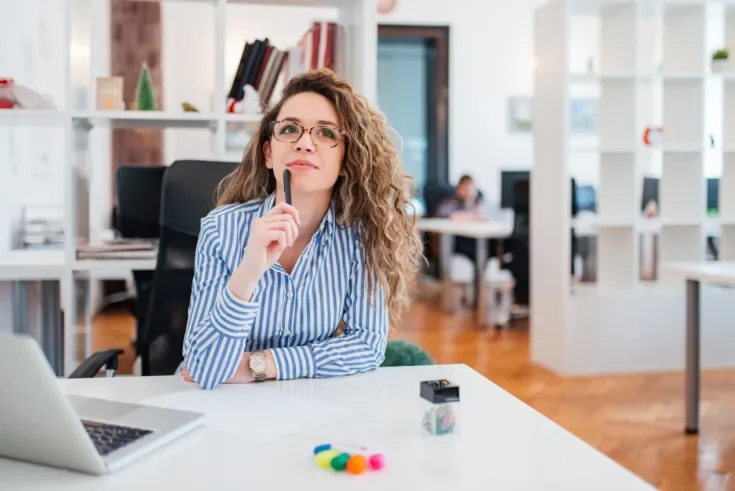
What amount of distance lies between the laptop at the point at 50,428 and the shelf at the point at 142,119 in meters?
1.89

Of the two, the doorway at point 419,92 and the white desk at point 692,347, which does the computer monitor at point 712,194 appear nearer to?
the doorway at point 419,92

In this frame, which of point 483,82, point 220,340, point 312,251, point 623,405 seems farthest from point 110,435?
point 483,82

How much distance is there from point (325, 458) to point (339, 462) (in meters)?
0.02

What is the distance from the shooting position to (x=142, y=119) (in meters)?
2.92

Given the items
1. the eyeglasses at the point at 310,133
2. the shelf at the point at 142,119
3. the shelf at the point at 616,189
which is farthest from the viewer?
the shelf at the point at 616,189

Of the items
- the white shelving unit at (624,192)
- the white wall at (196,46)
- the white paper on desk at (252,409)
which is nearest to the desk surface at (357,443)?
the white paper on desk at (252,409)

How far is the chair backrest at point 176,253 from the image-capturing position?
6.88ft

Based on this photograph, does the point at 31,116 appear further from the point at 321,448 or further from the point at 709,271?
the point at 709,271

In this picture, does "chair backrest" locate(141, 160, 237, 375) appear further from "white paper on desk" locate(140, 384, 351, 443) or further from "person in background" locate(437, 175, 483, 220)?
"person in background" locate(437, 175, 483, 220)

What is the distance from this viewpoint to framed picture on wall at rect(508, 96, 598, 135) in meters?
8.37

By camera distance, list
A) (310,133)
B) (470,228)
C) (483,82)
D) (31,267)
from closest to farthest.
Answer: (310,133) → (31,267) → (470,228) → (483,82)

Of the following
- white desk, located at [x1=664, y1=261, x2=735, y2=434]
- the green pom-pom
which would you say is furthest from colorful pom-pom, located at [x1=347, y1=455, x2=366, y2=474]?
white desk, located at [x1=664, y1=261, x2=735, y2=434]

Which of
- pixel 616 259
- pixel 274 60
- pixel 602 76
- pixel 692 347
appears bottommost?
pixel 692 347

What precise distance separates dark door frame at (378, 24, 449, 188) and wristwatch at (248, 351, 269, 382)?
684cm
